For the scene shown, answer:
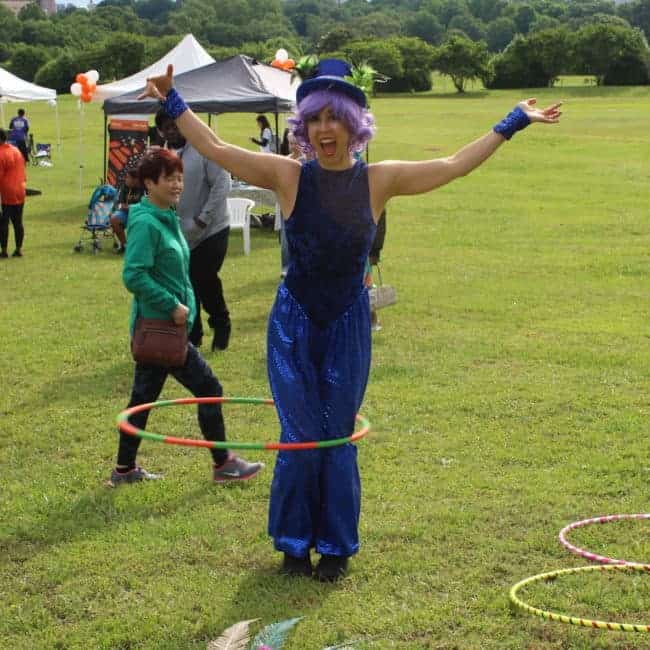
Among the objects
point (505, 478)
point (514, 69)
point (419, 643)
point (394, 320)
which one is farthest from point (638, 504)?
point (514, 69)

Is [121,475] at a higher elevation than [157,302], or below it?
below

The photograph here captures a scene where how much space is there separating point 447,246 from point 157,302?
1030 centimetres

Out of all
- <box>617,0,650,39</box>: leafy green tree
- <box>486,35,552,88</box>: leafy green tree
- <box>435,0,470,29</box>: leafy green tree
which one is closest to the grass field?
<box>486,35,552,88</box>: leafy green tree

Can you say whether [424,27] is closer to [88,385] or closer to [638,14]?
[638,14]

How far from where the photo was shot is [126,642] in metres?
4.49

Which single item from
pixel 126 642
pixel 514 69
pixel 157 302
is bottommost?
pixel 126 642

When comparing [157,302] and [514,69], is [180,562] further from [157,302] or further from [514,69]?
[514,69]

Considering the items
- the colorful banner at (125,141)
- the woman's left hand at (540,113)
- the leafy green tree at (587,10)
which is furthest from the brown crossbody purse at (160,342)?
the leafy green tree at (587,10)

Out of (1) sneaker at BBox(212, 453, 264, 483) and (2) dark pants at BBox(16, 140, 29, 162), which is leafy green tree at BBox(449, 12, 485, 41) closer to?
(2) dark pants at BBox(16, 140, 29, 162)

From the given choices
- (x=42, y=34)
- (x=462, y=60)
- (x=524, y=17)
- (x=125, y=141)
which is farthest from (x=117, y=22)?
(x=125, y=141)

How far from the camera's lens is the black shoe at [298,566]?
505cm

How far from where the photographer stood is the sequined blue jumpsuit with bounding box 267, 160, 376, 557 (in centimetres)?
482

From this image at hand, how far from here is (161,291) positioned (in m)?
6.10

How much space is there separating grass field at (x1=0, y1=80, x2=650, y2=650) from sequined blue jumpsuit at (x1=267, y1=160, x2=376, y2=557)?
1.15 ft
